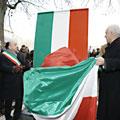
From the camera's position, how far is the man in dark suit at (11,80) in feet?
25.7

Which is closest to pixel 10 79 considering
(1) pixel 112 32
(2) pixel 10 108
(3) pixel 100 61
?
(2) pixel 10 108

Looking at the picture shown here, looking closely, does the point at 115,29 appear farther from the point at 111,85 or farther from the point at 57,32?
the point at 57,32

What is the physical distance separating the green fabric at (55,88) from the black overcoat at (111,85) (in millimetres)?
558

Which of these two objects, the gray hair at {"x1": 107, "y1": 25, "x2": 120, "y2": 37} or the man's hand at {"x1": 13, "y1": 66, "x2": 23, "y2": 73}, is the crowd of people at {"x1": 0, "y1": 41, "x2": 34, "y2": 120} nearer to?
the man's hand at {"x1": 13, "y1": 66, "x2": 23, "y2": 73}

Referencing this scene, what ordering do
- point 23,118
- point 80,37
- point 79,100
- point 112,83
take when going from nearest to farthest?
point 112,83, point 79,100, point 80,37, point 23,118

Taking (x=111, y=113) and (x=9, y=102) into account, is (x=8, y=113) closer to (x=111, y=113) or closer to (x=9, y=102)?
(x=9, y=102)

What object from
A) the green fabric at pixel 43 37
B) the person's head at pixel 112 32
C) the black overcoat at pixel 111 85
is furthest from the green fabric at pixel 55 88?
the green fabric at pixel 43 37

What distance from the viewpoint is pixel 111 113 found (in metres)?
5.42

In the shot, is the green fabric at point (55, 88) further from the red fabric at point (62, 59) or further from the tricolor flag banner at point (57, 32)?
the tricolor flag banner at point (57, 32)

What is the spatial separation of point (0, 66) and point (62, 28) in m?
1.60

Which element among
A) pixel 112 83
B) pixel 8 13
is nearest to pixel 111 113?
pixel 112 83

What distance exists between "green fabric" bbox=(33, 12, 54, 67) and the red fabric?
2.50 ft

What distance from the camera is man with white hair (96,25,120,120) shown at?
5301 millimetres

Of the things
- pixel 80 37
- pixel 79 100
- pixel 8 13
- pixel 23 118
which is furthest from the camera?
pixel 8 13
